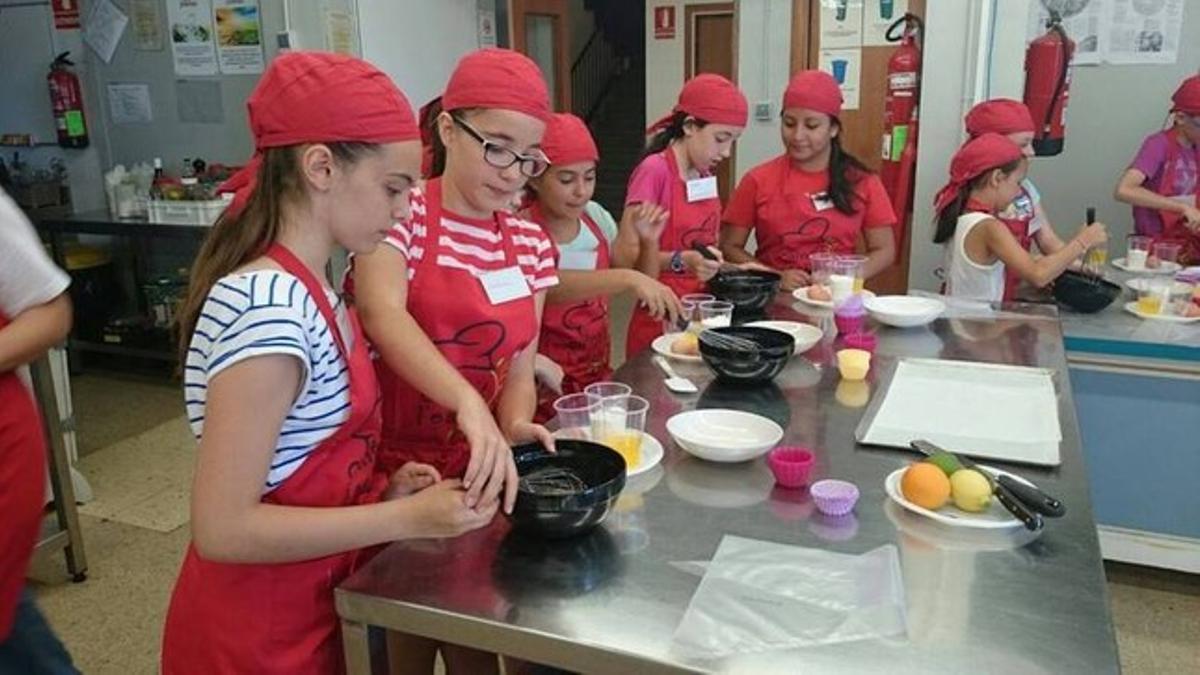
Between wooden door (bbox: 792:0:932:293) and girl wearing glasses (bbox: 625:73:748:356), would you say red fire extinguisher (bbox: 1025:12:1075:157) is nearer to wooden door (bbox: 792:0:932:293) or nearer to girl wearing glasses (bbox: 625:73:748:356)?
wooden door (bbox: 792:0:932:293)

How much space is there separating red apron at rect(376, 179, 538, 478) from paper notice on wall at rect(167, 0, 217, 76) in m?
3.77

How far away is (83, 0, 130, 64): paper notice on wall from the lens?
493 centimetres

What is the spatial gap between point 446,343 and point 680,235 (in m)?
1.24

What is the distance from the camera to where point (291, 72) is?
1135 millimetres

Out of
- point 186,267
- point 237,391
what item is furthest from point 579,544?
point 186,267

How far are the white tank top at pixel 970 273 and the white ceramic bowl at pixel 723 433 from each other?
1458mm

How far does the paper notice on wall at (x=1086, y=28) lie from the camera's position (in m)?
4.44

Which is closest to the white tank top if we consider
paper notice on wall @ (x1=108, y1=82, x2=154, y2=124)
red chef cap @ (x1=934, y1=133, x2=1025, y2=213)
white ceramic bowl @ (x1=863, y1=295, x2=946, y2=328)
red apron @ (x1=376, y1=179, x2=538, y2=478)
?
red chef cap @ (x1=934, y1=133, x2=1025, y2=213)

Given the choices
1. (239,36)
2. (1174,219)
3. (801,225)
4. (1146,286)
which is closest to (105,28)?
(239,36)

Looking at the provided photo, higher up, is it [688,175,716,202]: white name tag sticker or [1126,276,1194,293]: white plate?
[688,175,716,202]: white name tag sticker

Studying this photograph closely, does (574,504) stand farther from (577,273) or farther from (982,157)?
(982,157)

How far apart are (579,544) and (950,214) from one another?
2122 mm

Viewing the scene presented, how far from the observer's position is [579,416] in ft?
5.00

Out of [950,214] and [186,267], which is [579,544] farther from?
[186,267]
